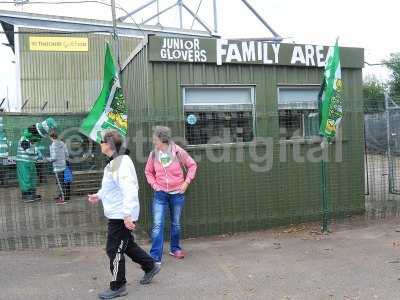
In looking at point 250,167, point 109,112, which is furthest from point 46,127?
point 250,167

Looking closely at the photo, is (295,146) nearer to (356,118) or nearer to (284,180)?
(284,180)

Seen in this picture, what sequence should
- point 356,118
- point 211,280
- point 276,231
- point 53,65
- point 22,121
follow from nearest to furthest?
point 211,280 → point 276,231 → point 356,118 → point 22,121 → point 53,65

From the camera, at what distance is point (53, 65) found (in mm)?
19891

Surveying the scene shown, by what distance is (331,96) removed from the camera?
7.84 metres

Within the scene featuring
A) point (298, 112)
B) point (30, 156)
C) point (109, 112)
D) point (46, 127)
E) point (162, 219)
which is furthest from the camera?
point (46, 127)

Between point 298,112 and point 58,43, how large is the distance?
1336cm

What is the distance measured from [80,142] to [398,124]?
23.3 ft

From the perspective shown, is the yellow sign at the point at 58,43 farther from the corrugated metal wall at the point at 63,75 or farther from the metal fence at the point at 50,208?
the metal fence at the point at 50,208

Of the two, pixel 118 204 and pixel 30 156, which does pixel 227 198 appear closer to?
pixel 118 204

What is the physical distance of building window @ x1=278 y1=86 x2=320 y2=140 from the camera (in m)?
8.73

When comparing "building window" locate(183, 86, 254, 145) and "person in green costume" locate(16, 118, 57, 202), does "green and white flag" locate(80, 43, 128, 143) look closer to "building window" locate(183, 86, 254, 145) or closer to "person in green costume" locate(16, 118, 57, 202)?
"building window" locate(183, 86, 254, 145)

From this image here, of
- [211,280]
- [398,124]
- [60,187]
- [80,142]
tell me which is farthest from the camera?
[80,142]

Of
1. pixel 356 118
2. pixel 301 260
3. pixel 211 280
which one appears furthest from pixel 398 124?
pixel 211 280

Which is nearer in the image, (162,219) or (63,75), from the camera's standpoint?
(162,219)
